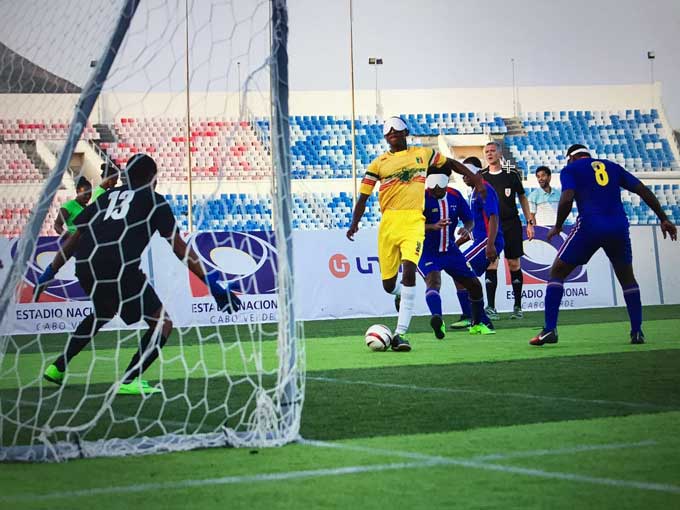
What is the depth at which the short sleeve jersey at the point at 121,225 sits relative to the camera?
641cm

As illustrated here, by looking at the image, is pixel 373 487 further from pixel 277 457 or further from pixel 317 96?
pixel 317 96

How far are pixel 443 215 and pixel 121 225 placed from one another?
558 centimetres

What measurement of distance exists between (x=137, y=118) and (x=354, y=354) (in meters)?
21.9

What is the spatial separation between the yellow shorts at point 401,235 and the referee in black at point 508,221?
16.9ft

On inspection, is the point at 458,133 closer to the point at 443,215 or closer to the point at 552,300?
the point at 443,215

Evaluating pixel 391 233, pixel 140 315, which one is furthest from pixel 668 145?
pixel 140 315

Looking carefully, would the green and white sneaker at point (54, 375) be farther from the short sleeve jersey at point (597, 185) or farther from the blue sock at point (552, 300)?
the short sleeve jersey at point (597, 185)

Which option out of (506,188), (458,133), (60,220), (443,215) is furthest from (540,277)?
(458,133)

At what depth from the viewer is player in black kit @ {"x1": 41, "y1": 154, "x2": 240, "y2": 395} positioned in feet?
21.0

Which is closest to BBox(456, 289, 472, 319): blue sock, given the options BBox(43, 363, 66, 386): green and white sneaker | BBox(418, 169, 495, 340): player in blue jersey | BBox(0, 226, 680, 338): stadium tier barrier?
BBox(418, 169, 495, 340): player in blue jersey

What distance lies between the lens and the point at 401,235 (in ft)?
32.0

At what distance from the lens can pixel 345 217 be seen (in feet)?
121

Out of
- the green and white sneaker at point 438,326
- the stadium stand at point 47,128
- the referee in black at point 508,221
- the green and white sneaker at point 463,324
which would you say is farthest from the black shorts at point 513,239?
the stadium stand at point 47,128

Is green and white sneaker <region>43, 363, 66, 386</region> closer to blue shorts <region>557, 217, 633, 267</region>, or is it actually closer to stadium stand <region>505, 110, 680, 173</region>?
blue shorts <region>557, 217, 633, 267</region>
